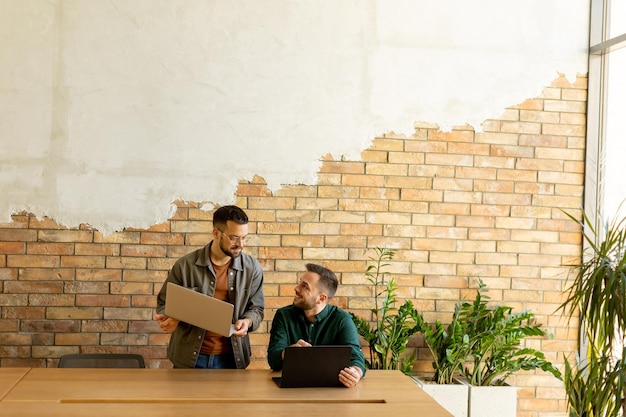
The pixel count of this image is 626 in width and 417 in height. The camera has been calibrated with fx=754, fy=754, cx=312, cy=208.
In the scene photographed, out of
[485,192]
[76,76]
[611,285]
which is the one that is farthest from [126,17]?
[611,285]

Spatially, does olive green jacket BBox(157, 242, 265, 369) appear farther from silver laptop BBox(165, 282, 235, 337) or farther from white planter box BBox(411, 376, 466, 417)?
white planter box BBox(411, 376, 466, 417)

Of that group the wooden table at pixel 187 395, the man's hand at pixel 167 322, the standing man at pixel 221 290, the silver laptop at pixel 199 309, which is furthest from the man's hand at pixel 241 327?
the man's hand at pixel 167 322

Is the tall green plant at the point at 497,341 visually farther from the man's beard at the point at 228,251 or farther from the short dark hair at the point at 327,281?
the man's beard at the point at 228,251

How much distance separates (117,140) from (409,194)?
212 centimetres

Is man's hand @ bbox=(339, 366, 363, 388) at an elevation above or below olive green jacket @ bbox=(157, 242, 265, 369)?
below

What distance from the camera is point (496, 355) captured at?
5.30m

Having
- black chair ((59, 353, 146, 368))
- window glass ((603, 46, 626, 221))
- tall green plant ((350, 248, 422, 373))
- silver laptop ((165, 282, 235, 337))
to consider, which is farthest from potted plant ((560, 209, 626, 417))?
black chair ((59, 353, 146, 368))

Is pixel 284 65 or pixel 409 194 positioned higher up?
pixel 284 65

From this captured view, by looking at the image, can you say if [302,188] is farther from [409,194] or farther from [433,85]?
[433,85]

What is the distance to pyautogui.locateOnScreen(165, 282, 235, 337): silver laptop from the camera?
3938 millimetres

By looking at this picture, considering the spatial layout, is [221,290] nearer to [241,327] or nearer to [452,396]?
[241,327]

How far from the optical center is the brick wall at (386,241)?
5.21 meters

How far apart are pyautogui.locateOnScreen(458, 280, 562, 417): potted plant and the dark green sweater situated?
1.44m

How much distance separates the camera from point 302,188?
5430 millimetres
